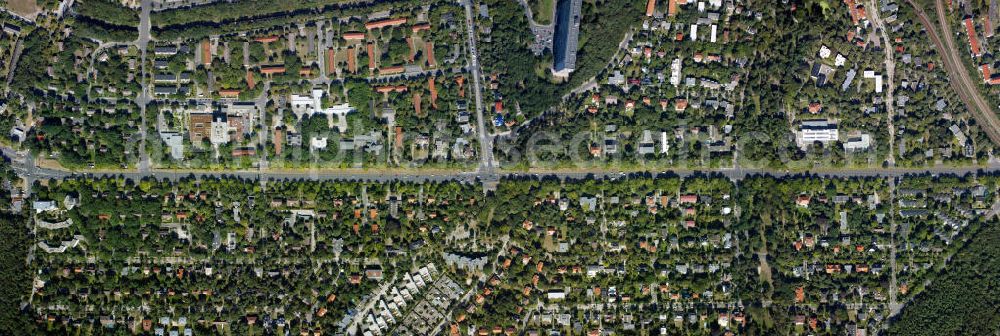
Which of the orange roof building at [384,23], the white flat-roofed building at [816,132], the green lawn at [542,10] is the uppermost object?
the green lawn at [542,10]

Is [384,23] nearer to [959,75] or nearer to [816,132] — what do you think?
[816,132]

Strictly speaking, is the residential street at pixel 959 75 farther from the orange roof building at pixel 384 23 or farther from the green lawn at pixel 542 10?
the orange roof building at pixel 384 23

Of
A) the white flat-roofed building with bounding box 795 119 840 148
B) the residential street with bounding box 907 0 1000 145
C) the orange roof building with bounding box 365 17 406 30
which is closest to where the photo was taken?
the white flat-roofed building with bounding box 795 119 840 148

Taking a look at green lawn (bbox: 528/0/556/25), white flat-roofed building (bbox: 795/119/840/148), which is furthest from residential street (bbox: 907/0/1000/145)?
green lawn (bbox: 528/0/556/25)

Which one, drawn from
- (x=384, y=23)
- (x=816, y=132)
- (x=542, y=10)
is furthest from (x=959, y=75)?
(x=384, y=23)

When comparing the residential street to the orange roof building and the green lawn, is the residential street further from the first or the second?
the orange roof building

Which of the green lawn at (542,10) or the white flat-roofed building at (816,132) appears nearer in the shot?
the white flat-roofed building at (816,132)

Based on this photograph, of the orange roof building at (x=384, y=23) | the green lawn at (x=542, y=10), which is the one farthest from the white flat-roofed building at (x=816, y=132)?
the orange roof building at (x=384, y=23)

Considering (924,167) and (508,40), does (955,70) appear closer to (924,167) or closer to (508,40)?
(924,167)
